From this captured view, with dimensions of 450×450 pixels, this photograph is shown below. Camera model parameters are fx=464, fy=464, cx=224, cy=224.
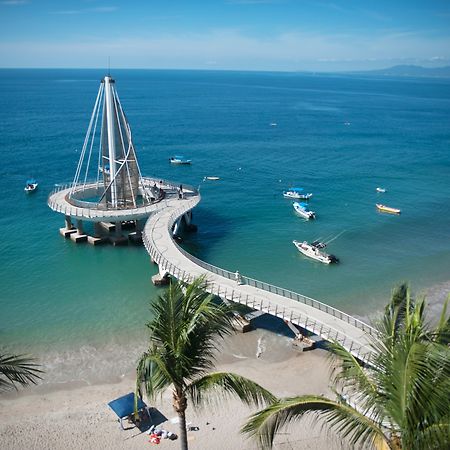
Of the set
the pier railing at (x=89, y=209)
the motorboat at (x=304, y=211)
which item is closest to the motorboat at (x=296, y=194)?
the motorboat at (x=304, y=211)

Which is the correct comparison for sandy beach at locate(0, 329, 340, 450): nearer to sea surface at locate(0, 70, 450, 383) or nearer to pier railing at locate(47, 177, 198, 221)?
sea surface at locate(0, 70, 450, 383)

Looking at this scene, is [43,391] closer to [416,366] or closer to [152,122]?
[416,366]

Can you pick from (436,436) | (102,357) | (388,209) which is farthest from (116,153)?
(436,436)

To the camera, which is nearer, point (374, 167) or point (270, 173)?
point (270, 173)

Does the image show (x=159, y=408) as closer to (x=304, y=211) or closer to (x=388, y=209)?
(x=304, y=211)

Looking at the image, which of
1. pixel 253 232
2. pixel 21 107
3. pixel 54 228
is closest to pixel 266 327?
pixel 253 232

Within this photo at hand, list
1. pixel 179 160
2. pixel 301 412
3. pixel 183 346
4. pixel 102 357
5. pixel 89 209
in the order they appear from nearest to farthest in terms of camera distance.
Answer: pixel 301 412 < pixel 183 346 < pixel 102 357 < pixel 89 209 < pixel 179 160

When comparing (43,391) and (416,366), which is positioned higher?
(416,366)

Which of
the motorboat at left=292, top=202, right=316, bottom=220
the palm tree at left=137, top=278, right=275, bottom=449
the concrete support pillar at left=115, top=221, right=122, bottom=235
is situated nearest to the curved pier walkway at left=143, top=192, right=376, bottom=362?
the concrete support pillar at left=115, top=221, right=122, bottom=235
